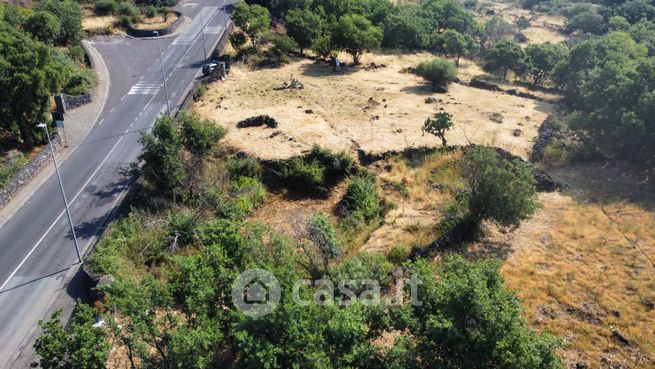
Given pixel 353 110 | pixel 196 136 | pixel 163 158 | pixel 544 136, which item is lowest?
pixel 353 110

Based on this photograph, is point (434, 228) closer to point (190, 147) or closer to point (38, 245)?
point (190, 147)

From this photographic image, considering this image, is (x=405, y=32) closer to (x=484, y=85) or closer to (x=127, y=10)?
(x=484, y=85)

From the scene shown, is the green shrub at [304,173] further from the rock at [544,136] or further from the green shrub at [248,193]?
the rock at [544,136]

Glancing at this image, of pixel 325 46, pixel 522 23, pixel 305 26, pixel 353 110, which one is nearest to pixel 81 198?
pixel 353 110

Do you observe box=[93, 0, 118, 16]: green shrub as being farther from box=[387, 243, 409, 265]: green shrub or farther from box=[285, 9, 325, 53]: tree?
box=[387, 243, 409, 265]: green shrub

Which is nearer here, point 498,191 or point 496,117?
point 498,191

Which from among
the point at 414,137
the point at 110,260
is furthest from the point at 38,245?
the point at 414,137

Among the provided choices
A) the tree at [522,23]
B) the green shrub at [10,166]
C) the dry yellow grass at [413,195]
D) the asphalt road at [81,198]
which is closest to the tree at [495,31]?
the tree at [522,23]
